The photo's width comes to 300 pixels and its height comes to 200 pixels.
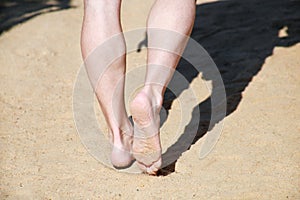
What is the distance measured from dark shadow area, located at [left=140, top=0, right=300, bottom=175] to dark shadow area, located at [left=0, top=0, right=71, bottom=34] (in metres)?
1.24

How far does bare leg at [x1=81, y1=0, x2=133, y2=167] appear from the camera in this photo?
2213 mm

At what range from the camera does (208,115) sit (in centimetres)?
278

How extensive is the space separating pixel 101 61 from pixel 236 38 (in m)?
1.65

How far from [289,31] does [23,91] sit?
172 centimetres

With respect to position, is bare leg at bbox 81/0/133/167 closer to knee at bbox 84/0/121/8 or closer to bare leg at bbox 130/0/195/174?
knee at bbox 84/0/121/8

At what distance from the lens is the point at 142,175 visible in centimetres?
234

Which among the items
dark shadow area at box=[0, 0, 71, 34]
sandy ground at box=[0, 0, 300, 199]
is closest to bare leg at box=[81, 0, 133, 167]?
sandy ground at box=[0, 0, 300, 199]

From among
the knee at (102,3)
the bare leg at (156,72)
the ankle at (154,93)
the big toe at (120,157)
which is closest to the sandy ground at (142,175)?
the big toe at (120,157)

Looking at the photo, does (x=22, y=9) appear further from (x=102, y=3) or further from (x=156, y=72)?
(x=156, y=72)

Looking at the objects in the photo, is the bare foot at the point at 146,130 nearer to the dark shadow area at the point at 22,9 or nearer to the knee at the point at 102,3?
the knee at the point at 102,3

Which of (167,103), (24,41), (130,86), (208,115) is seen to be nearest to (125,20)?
(24,41)

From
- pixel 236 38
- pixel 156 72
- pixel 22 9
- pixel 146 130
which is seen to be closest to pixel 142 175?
pixel 146 130

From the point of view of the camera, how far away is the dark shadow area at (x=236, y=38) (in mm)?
2963

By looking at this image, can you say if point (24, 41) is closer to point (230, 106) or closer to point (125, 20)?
point (125, 20)
